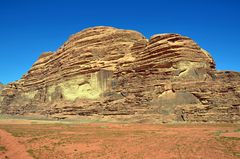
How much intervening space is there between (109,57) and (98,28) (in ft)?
28.9

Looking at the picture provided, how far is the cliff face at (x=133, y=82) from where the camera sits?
34.3m

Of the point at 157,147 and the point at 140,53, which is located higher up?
the point at 140,53

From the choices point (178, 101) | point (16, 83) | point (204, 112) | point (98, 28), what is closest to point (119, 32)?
point (98, 28)

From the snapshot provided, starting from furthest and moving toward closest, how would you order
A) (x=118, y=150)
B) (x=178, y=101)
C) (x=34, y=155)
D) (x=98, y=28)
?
(x=98, y=28) → (x=178, y=101) → (x=118, y=150) → (x=34, y=155)

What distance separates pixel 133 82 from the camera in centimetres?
4306

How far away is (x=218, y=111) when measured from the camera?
3222 cm

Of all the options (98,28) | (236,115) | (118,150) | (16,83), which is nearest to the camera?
(118,150)

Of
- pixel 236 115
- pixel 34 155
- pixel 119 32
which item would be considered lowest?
pixel 34 155

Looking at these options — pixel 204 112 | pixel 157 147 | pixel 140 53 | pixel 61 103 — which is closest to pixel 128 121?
pixel 204 112

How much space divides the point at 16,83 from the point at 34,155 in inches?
2514

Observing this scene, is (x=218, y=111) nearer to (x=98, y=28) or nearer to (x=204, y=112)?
(x=204, y=112)

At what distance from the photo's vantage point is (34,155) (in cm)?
1368

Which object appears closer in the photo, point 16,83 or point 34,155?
point 34,155

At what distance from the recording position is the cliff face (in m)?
34.3
